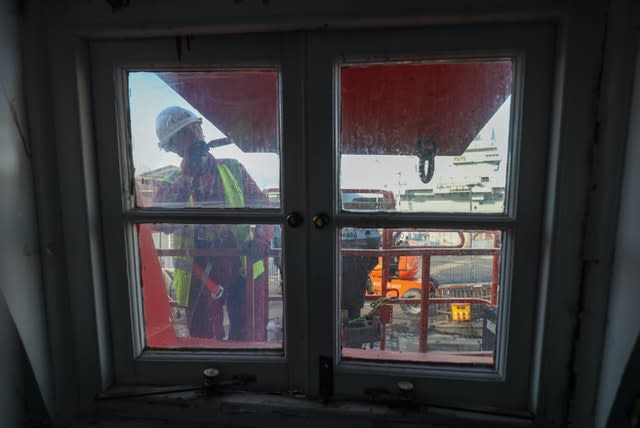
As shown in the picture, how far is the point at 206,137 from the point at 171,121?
110 millimetres

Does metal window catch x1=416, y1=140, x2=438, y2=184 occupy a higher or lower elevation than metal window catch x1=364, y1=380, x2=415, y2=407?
higher

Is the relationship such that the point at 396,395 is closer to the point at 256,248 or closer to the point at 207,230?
the point at 256,248

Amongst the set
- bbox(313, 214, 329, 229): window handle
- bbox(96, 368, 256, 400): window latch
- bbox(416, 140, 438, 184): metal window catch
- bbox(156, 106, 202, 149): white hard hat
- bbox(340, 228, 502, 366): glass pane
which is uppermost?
bbox(156, 106, 202, 149): white hard hat

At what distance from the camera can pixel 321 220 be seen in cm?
91

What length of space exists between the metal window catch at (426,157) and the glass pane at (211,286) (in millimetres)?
424

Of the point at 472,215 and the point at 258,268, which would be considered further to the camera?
the point at 258,268

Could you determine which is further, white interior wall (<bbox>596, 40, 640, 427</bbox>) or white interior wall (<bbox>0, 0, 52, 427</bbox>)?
white interior wall (<bbox>0, 0, 52, 427</bbox>)

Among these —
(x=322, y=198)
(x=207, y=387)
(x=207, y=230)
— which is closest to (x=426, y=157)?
(x=322, y=198)

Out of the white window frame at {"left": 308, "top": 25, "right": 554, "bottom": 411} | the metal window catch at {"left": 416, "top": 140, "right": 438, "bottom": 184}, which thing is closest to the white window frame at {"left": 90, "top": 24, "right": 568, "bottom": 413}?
the white window frame at {"left": 308, "top": 25, "right": 554, "bottom": 411}

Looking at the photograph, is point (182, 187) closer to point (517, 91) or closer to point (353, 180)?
point (353, 180)

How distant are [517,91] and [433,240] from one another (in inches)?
16.6

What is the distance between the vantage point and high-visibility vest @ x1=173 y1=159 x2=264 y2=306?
3.14 ft

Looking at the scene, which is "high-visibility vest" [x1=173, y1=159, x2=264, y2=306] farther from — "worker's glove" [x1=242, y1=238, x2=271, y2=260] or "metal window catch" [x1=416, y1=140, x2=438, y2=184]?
"metal window catch" [x1=416, y1=140, x2=438, y2=184]

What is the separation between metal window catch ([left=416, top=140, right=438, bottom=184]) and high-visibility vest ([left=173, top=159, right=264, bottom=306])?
0.49 m
